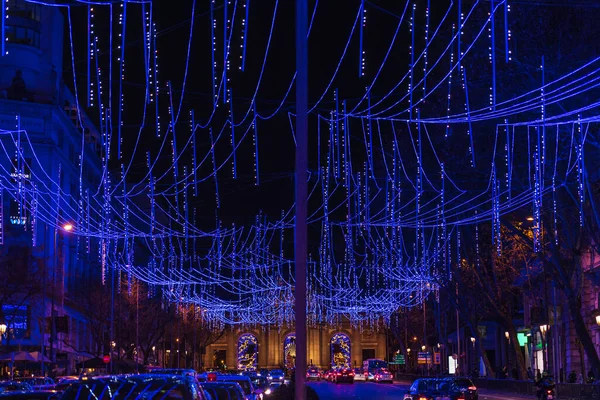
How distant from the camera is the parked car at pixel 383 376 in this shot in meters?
92.7

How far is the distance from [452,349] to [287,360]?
157 ft

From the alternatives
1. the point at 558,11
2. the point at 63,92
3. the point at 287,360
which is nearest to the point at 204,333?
the point at 287,360

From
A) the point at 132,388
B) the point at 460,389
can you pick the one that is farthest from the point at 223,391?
the point at 460,389

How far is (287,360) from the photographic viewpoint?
15112 cm

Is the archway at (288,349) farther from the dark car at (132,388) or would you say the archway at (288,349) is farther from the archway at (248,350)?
the dark car at (132,388)

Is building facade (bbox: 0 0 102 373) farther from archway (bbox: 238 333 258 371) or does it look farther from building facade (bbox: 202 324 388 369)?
building facade (bbox: 202 324 388 369)

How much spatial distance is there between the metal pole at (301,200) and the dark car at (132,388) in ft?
6.19

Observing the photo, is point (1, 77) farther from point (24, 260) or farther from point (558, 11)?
point (558, 11)

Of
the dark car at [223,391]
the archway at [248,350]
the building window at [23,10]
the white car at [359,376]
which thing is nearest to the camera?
the dark car at [223,391]

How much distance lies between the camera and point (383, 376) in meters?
93.8

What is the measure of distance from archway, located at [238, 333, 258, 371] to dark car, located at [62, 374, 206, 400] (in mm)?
139223

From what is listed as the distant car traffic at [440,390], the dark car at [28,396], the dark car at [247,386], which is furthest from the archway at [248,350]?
the dark car at [28,396]

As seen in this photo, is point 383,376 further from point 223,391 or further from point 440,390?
point 223,391

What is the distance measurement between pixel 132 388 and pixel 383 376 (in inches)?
3282
